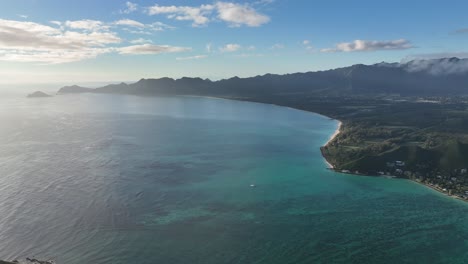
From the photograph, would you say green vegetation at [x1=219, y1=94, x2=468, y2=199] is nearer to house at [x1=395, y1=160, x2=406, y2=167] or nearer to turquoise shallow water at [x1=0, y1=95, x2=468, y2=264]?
house at [x1=395, y1=160, x2=406, y2=167]

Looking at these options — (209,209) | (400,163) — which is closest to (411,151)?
(400,163)

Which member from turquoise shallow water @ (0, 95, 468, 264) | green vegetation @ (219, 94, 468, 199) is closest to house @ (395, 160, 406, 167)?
green vegetation @ (219, 94, 468, 199)

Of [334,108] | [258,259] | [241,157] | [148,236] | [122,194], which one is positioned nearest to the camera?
[258,259]

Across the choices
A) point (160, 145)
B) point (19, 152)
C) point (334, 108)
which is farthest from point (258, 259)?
point (334, 108)

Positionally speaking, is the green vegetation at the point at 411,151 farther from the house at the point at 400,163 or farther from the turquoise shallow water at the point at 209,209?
the turquoise shallow water at the point at 209,209

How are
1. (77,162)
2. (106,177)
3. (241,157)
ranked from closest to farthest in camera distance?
(106,177), (77,162), (241,157)

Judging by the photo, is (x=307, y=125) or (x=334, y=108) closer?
(x=307, y=125)

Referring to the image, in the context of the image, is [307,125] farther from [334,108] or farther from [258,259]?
[258,259]

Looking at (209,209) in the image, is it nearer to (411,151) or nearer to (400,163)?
(400,163)

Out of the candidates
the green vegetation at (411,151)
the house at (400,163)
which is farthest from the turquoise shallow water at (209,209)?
the house at (400,163)
